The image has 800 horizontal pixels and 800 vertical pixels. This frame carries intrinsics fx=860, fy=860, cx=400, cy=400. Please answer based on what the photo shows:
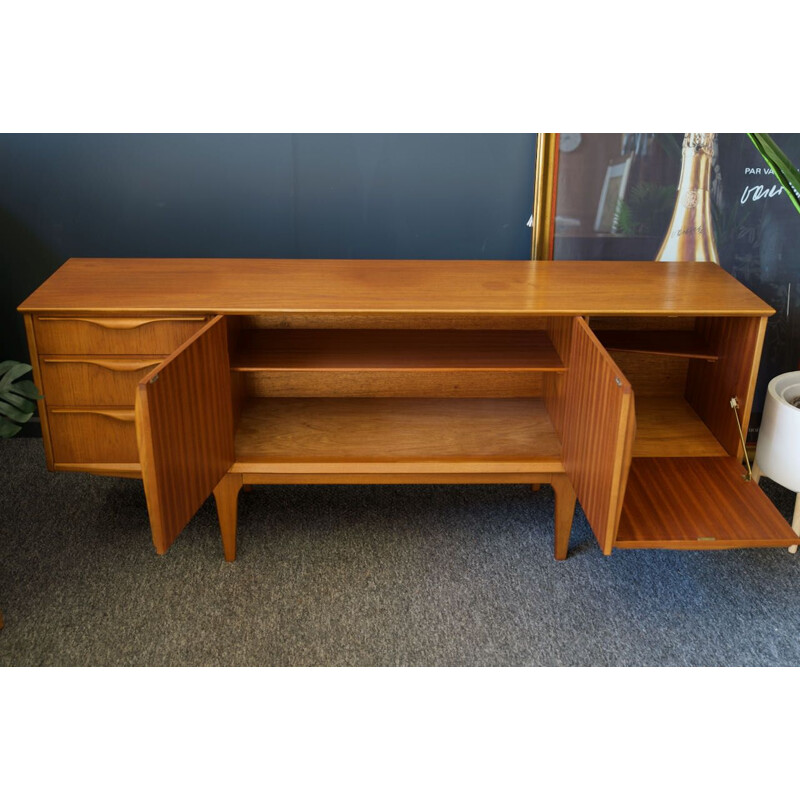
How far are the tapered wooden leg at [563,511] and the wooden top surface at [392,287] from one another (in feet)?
1.45

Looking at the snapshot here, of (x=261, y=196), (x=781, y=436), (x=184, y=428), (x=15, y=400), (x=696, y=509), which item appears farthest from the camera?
(x=261, y=196)

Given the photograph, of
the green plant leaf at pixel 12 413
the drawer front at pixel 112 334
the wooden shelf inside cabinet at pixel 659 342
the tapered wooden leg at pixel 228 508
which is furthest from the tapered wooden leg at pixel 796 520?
the green plant leaf at pixel 12 413

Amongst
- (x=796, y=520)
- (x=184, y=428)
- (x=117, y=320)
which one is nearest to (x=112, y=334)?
(x=117, y=320)

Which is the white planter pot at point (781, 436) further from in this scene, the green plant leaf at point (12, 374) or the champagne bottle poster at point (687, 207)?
the green plant leaf at point (12, 374)

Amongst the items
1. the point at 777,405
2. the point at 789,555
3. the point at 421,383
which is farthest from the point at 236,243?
the point at 789,555

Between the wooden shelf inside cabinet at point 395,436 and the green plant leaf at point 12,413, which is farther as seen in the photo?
the wooden shelf inside cabinet at point 395,436

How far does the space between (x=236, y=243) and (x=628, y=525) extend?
1.44 metres

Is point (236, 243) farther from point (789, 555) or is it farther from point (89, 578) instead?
point (789, 555)

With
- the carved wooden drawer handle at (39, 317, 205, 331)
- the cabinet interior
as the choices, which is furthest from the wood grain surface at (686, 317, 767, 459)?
the carved wooden drawer handle at (39, 317, 205, 331)

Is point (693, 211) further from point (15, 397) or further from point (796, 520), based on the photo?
point (15, 397)

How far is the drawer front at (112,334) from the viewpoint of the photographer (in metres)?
2.09

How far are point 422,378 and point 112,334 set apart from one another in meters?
0.85

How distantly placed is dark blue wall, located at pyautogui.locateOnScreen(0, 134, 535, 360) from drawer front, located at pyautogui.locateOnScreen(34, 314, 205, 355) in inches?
23.4

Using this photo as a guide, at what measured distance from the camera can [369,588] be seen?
2.16m
